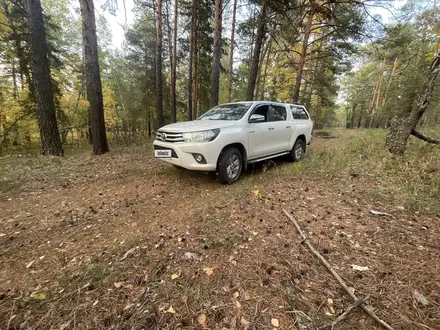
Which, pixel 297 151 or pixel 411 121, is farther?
pixel 297 151

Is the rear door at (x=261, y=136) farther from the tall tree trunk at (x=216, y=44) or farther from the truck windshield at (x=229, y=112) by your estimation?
the tall tree trunk at (x=216, y=44)

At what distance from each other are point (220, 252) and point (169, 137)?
2654mm

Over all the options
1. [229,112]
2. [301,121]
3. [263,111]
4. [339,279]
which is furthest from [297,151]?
[339,279]

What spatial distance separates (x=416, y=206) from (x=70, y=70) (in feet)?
64.4

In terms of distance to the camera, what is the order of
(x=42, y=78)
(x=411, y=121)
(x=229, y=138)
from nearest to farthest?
(x=229, y=138) < (x=411, y=121) < (x=42, y=78)

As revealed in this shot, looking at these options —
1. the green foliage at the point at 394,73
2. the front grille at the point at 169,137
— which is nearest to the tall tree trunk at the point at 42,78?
the front grille at the point at 169,137

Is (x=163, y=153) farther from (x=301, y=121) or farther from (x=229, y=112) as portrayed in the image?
(x=301, y=121)

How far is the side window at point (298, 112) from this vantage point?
20.3 feet

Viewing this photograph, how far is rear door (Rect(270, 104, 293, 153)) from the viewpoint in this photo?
5.32 m

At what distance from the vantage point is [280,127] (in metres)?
5.43

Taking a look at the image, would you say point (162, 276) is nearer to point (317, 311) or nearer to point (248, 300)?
point (248, 300)

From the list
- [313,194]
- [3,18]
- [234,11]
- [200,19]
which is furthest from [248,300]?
[234,11]

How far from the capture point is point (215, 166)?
156 inches

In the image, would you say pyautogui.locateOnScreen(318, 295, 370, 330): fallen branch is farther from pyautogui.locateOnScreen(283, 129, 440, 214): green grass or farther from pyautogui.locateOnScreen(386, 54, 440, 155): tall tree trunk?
pyautogui.locateOnScreen(386, 54, 440, 155): tall tree trunk
